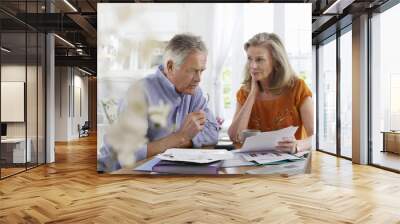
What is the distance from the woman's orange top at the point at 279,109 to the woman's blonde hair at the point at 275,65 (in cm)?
11

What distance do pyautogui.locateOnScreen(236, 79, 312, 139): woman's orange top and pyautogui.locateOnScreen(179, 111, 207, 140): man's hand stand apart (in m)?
0.66

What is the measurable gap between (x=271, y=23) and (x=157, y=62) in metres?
1.89

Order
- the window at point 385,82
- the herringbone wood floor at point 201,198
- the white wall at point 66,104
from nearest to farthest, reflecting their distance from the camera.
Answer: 1. the herringbone wood floor at point 201,198
2. the window at point 385,82
3. the white wall at point 66,104

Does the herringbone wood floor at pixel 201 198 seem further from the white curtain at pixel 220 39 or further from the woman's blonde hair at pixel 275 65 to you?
the woman's blonde hair at pixel 275 65

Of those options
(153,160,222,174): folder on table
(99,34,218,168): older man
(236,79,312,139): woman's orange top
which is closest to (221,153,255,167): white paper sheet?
(153,160,222,174): folder on table

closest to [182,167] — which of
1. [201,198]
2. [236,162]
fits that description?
[236,162]

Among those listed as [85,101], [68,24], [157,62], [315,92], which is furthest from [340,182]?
[85,101]

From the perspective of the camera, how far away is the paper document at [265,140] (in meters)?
6.23

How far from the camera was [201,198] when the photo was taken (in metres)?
4.71

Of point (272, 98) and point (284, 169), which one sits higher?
point (272, 98)

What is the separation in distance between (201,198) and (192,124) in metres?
1.70

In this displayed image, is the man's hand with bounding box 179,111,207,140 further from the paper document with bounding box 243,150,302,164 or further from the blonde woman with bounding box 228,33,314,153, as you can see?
the paper document with bounding box 243,150,302,164

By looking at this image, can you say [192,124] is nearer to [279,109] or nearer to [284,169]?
[279,109]

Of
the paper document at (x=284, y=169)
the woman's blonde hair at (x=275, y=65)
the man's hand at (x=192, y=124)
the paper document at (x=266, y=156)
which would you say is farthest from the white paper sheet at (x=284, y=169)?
the woman's blonde hair at (x=275, y=65)
